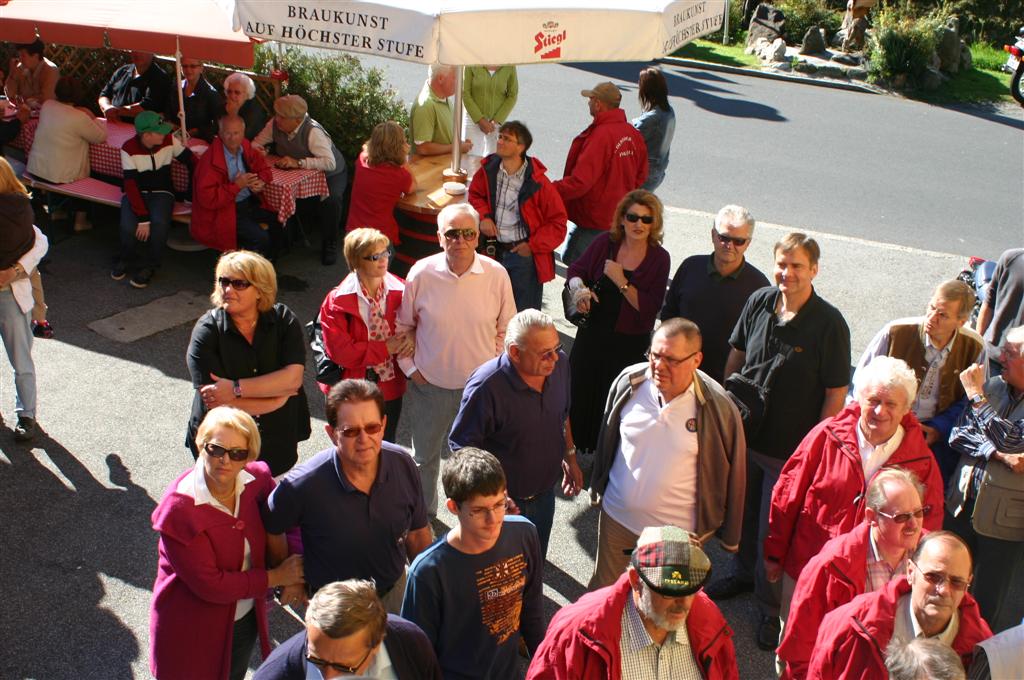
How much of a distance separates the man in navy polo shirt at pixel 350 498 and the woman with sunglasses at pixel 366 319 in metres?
1.34

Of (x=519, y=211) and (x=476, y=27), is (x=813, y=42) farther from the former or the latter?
(x=476, y=27)

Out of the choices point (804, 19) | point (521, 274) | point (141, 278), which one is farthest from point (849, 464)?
point (804, 19)

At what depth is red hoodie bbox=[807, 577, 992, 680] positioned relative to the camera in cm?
335

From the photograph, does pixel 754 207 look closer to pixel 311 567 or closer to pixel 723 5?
pixel 723 5

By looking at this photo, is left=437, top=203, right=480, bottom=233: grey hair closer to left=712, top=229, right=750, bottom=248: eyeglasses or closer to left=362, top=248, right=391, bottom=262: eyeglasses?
left=362, top=248, right=391, bottom=262: eyeglasses

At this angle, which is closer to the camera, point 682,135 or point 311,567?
point 311,567

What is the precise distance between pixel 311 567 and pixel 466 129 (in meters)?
6.28

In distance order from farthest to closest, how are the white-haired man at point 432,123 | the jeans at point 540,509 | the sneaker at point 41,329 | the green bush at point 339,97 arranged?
1. the green bush at point 339,97
2. the white-haired man at point 432,123
3. the sneaker at point 41,329
4. the jeans at point 540,509

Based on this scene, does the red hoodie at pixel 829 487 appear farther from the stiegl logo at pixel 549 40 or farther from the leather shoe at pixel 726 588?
the stiegl logo at pixel 549 40

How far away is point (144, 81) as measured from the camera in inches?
397

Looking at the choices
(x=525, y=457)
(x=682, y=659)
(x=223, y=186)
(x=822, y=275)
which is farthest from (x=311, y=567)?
(x=822, y=275)

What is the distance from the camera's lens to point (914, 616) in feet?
11.0

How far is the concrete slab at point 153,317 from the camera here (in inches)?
307

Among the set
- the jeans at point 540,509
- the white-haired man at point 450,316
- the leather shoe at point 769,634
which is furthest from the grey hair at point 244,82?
the leather shoe at point 769,634
